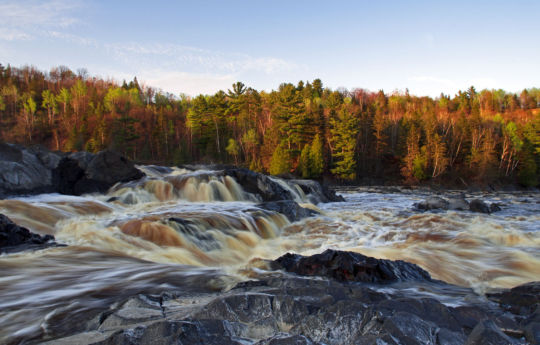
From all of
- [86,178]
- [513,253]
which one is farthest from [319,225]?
[86,178]

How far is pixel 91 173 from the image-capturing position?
17.3 meters

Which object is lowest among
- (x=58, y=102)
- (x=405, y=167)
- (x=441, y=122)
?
(x=405, y=167)

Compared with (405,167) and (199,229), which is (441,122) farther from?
(199,229)

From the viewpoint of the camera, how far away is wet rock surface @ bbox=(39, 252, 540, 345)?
222cm

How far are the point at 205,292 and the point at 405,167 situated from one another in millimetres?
48163

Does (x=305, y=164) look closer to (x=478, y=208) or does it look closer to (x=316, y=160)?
(x=316, y=160)

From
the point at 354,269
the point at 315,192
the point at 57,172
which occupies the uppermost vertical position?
the point at 57,172

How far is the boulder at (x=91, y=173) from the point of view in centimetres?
1648

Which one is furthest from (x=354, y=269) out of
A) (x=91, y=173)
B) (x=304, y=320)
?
(x=91, y=173)

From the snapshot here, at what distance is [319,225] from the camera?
1177 cm

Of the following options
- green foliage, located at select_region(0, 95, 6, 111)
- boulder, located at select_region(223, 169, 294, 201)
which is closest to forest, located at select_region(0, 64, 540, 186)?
green foliage, located at select_region(0, 95, 6, 111)

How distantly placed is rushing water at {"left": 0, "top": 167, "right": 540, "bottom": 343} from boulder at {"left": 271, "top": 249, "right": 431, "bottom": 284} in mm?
807

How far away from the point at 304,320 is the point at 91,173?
17588mm

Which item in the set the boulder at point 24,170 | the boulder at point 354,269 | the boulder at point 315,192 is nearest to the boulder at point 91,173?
the boulder at point 24,170
